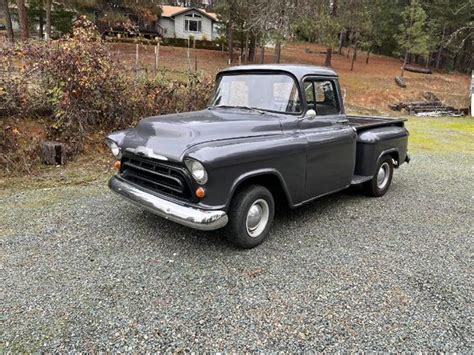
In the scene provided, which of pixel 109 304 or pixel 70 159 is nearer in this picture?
pixel 109 304

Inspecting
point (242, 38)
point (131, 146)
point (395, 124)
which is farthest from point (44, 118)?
point (242, 38)

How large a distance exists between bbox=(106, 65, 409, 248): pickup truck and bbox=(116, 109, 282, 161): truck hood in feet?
0.04

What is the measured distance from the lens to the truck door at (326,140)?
170 inches

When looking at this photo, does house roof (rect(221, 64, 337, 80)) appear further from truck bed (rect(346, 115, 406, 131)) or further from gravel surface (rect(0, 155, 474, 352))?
gravel surface (rect(0, 155, 474, 352))

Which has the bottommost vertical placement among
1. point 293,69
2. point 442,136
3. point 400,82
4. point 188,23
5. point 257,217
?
point 442,136

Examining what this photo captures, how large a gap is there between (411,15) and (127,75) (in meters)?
28.3

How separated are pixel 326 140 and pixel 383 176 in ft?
6.84

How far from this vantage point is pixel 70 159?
22.3 ft

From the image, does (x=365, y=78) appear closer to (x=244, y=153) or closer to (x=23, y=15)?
(x=23, y=15)

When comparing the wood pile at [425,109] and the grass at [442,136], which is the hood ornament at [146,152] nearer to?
the grass at [442,136]

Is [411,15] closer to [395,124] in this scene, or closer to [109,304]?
[395,124]

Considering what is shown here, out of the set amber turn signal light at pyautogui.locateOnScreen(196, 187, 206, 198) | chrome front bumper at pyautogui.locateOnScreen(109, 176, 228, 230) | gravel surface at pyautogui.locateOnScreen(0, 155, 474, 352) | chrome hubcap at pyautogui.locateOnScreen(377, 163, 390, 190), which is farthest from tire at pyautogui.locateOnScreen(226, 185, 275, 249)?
chrome hubcap at pyautogui.locateOnScreen(377, 163, 390, 190)

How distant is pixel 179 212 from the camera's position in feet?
11.0

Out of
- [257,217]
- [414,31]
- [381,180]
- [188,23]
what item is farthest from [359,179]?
[188,23]
